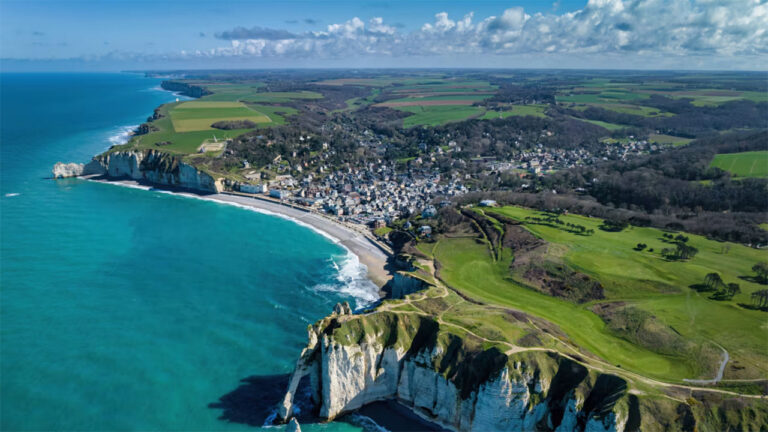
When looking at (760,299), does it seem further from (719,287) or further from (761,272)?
(761,272)

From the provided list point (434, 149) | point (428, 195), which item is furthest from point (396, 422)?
point (434, 149)

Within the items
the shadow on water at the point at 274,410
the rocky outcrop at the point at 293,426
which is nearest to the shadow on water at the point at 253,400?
the shadow on water at the point at 274,410

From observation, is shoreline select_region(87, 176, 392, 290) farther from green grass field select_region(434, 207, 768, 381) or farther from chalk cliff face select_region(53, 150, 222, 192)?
green grass field select_region(434, 207, 768, 381)

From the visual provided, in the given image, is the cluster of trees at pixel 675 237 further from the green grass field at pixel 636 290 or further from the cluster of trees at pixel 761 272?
the cluster of trees at pixel 761 272

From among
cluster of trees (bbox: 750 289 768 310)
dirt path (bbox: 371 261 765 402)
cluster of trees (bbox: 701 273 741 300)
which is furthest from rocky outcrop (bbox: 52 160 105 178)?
cluster of trees (bbox: 750 289 768 310)

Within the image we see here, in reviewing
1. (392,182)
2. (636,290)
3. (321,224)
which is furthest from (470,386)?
(392,182)

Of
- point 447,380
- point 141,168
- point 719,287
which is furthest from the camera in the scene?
point 141,168
